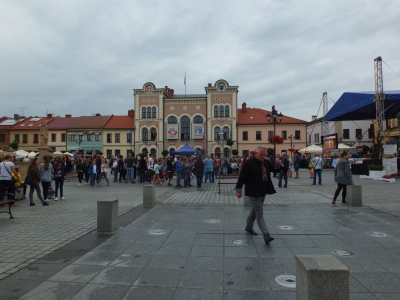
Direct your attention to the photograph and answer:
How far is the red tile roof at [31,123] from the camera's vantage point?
64688 mm

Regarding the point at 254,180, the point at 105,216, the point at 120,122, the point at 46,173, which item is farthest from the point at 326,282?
the point at 120,122

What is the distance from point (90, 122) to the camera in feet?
213

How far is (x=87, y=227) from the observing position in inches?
293

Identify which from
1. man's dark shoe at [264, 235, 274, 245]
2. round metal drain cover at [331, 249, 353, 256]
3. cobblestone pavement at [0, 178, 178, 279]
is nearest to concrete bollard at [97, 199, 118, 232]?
cobblestone pavement at [0, 178, 178, 279]

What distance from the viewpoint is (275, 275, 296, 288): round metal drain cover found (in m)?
3.98

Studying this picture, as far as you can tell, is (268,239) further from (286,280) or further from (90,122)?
(90,122)

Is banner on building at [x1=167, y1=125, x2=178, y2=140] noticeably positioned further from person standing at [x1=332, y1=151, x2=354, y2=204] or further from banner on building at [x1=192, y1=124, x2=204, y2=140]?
person standing at [x1=332, y1=151, x2=354, y2=204]

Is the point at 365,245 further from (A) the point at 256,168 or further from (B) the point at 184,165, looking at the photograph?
(B) the point at 184,165

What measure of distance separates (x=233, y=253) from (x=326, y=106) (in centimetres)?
6501

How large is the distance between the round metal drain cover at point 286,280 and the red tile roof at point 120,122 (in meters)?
60.5

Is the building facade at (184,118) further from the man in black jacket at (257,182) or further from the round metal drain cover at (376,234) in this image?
the man in black jacket at (257,182)

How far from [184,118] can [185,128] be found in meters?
1.93

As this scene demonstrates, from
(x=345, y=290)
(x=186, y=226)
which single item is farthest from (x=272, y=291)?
(x=186, y=226)

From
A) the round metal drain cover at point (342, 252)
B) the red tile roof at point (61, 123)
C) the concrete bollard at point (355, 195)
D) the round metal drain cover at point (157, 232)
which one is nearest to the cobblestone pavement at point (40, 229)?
the round metal drain cover at point (157, 232)
